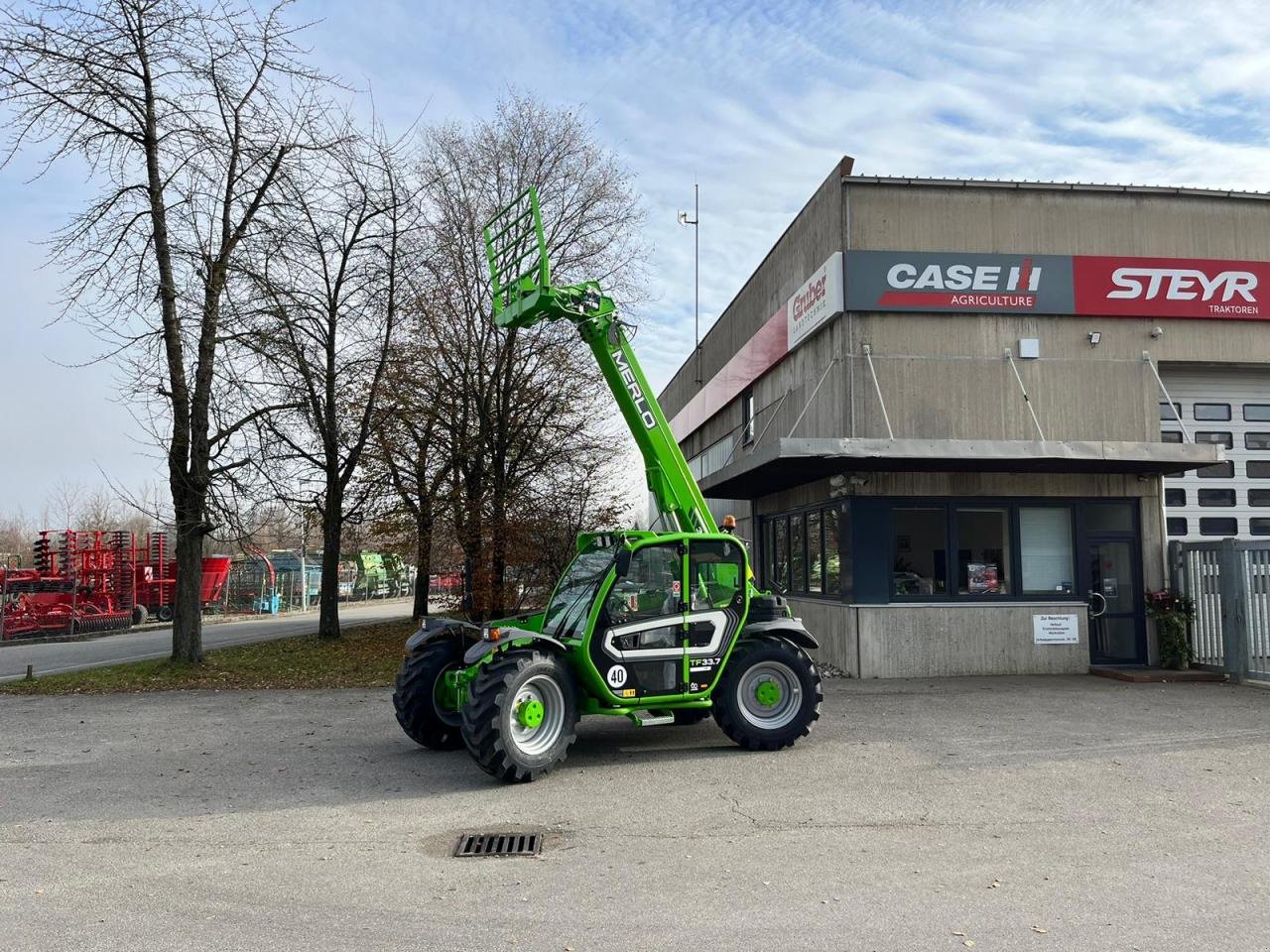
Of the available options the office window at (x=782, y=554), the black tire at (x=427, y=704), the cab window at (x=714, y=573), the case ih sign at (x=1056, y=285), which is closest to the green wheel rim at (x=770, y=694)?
the cab window at (x=714, y=573)

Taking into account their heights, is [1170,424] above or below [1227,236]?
below

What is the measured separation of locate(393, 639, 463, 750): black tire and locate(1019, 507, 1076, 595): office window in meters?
9.29

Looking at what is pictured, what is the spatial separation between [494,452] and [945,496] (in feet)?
33.4

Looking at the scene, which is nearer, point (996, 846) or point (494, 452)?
point (996, 846)

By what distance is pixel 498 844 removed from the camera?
22.3ft

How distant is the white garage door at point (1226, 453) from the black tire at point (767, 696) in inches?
393

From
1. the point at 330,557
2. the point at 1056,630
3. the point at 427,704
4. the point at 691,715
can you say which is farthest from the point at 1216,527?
the point at 330,557

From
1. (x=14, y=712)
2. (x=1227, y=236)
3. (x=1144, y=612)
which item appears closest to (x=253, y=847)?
(x=14, y=712)

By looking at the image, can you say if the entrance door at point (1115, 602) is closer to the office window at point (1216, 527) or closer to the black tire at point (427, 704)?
the office window at point (1216, 527)

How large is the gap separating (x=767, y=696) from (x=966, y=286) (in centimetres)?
849

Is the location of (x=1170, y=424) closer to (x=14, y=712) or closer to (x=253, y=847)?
(x=253, y=847)

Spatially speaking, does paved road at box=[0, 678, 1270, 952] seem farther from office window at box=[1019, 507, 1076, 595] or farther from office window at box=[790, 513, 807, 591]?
office window at box=[790, 513, 807, 591]

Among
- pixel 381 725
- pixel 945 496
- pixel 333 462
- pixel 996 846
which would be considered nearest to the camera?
pixel 996 846

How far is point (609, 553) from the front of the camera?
9836 millimetres
